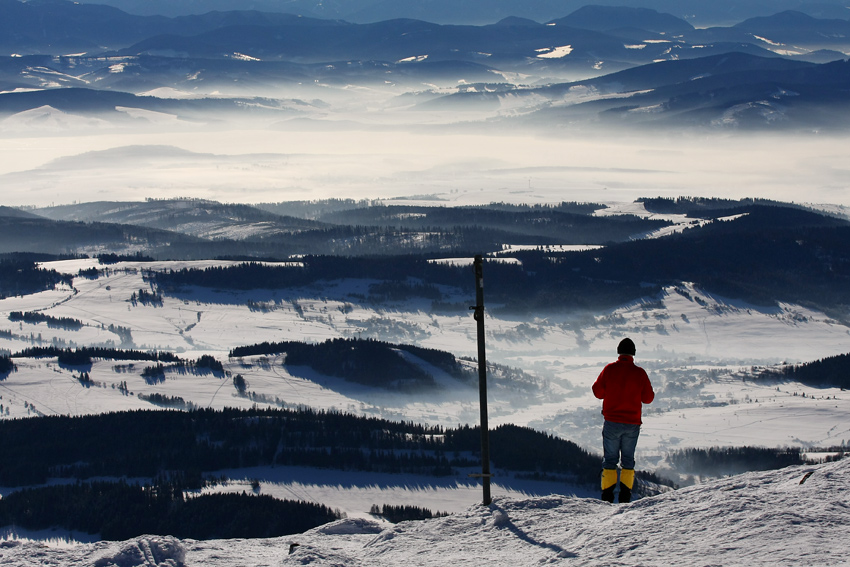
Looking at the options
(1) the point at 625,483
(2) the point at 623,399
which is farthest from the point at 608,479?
(2) the point at 623,399

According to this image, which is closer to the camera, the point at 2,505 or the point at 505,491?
the point at 2,505

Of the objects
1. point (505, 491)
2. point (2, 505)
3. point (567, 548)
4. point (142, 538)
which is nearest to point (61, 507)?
point (2, 505)

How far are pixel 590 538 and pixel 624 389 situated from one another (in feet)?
17.8

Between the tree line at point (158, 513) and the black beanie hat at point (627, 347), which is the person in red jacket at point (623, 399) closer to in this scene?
the black beanie hat at point (627, 347)

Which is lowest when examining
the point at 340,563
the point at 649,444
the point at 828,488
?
the point at 649,444

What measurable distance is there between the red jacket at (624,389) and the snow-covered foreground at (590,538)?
9.63ft

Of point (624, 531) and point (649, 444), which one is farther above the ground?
point (624, 531)

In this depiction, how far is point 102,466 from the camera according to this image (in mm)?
134875

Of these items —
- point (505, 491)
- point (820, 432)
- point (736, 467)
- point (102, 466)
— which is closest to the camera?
point (505, 491)

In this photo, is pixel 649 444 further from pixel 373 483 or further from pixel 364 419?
pixel 373 483

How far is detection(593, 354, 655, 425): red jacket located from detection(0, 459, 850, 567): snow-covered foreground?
2.94 metres

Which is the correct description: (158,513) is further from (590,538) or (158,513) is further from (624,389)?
(590,538)

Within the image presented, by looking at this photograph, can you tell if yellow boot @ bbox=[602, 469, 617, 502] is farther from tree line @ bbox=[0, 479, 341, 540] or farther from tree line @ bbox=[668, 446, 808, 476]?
tree line @ bbox=[668, 446, 808, 476]

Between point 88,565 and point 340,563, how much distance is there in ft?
26.8
